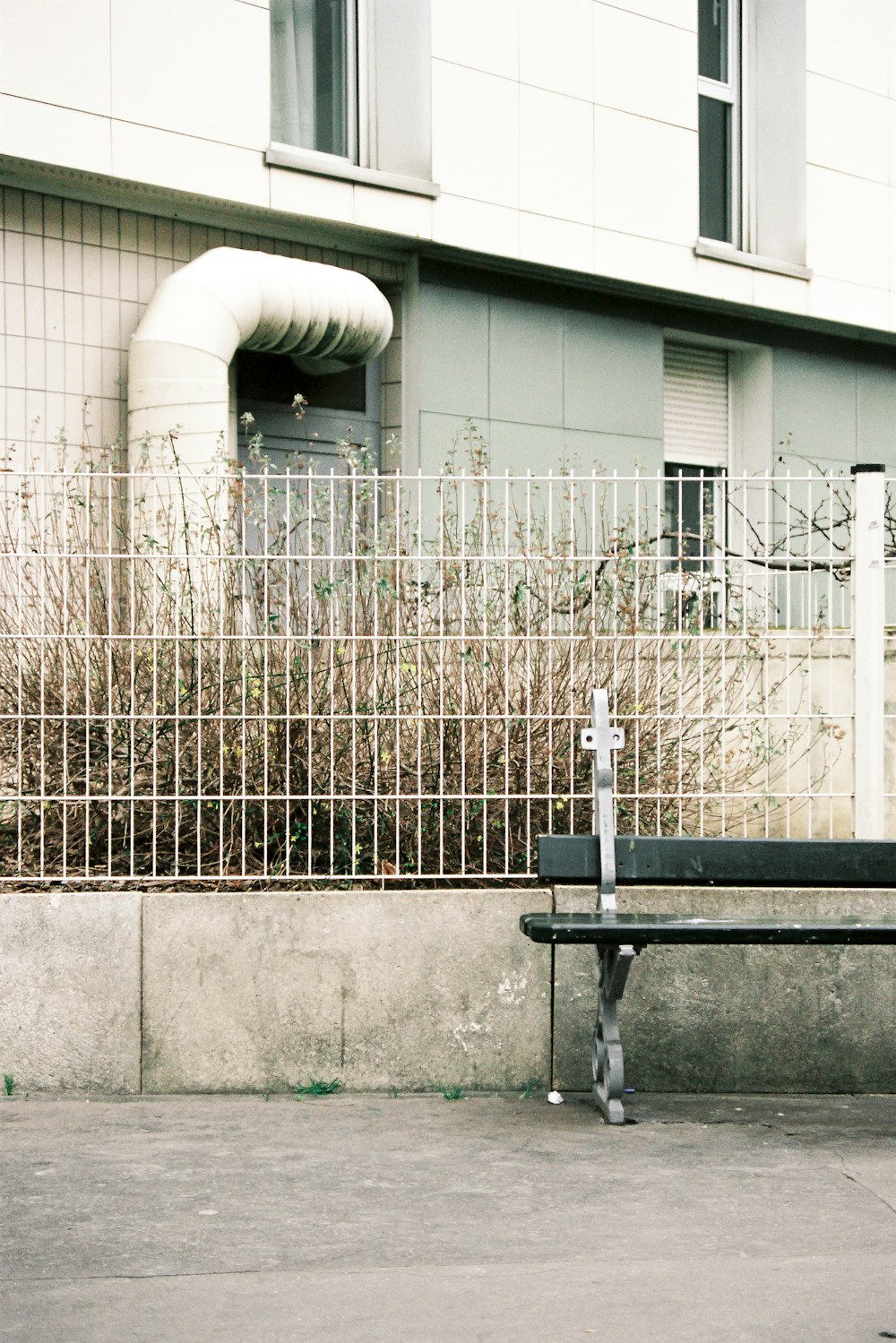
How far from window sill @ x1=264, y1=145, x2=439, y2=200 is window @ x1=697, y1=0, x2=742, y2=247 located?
12.1 feet

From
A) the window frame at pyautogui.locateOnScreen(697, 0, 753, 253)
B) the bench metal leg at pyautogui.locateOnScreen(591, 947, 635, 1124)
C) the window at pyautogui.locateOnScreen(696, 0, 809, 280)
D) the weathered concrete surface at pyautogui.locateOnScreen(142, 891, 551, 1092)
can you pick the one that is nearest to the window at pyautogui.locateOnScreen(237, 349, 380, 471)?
the window at pyautogui.locateOnScreen(696, 0, 809, 280)

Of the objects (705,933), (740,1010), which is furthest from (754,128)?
(705,933)

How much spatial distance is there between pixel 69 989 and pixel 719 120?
Result: 1121 centimetres

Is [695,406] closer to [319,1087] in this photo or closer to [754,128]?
[754,128]

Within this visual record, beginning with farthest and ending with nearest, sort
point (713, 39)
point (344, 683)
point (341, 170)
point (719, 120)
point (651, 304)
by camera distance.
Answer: point (719, 120)
point (713, 39)
point (651, 304)
point (341, 170)
point (344, 683)

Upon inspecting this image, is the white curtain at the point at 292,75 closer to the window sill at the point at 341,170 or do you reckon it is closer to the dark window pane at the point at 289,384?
the window sill at the point at 341,170

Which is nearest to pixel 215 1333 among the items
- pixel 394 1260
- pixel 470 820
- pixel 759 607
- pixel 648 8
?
pixel 394 1260

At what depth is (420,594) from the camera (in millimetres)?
6535

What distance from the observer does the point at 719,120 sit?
48.6 ft

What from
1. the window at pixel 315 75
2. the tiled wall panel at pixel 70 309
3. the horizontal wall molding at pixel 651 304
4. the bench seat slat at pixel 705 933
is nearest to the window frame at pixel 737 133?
the horizontal wall molding at pixel 651 304

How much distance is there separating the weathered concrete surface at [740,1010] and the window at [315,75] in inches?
299

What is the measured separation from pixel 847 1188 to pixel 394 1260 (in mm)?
1523

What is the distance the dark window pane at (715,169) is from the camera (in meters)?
14.7

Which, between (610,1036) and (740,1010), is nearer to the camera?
(610,1036)
